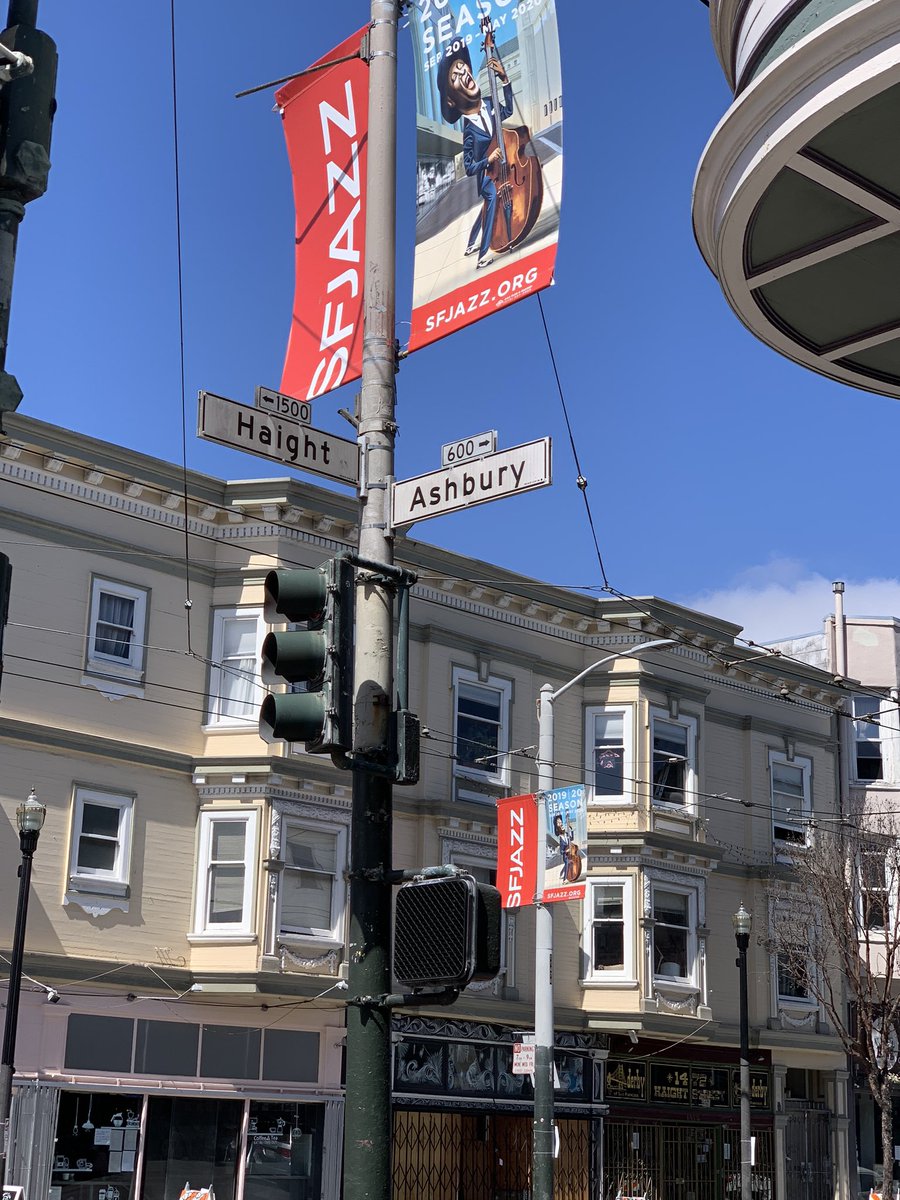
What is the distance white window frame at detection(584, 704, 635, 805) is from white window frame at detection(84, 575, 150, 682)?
32.6 feet

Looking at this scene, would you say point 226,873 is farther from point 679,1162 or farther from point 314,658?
point 314,658

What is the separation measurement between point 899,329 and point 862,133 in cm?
230

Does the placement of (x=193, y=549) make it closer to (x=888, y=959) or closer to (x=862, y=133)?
(x=888, y=959)

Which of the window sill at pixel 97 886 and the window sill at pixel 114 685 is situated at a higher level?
the window sill at pixel 114 685

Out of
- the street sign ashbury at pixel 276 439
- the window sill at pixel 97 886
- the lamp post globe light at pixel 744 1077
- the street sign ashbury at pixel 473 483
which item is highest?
the street sign ashbury at pixel 276 439

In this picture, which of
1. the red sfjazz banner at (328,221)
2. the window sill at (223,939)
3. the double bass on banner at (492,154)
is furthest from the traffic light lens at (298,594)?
the window sill at (223,939)

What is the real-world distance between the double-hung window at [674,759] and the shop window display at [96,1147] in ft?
42.6

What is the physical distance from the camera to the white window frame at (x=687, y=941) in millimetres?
31938

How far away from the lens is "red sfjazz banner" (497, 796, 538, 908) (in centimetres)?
2417

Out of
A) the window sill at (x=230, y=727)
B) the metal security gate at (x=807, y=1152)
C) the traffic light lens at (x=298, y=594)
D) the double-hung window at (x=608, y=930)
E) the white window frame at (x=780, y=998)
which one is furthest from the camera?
the metal security gate at (x=807, y=1152)

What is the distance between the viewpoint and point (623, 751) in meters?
32.8

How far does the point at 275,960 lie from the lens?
26.1 meters

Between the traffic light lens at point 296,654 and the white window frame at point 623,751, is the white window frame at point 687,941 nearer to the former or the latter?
the white window frame at point 623,751

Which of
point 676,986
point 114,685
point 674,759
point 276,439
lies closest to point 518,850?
point 114,685
